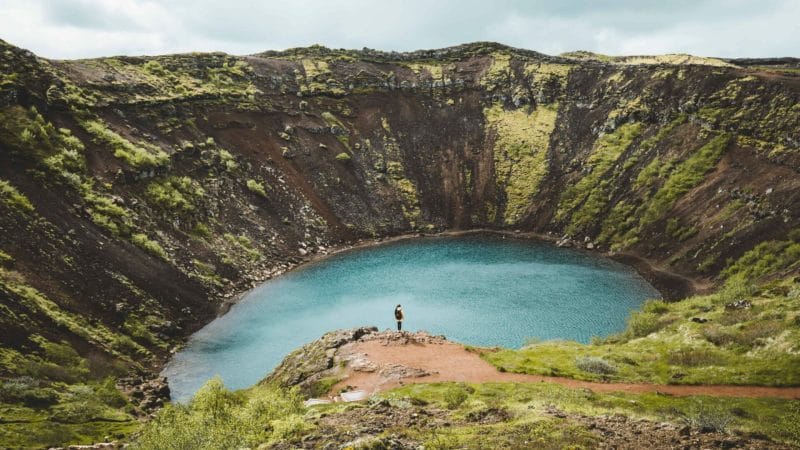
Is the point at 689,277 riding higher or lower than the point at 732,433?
higher

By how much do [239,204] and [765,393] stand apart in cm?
7078

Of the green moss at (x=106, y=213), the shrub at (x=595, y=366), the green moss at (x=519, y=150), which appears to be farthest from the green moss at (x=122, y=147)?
the shrub at (x=595, y=366)

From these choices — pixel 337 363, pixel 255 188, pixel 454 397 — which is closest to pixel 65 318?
pixel 337 363

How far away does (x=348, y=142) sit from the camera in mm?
105312

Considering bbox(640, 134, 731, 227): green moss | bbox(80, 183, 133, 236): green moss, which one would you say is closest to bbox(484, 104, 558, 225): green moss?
bbox(640, 134, 731, 227): green moss

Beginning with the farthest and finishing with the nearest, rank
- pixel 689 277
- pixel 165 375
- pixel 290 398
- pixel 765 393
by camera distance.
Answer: pixel 689 277 → pixel 165 375 → pixel 290 398 → pixel 765 393

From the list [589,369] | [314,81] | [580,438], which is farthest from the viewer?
[314,81]

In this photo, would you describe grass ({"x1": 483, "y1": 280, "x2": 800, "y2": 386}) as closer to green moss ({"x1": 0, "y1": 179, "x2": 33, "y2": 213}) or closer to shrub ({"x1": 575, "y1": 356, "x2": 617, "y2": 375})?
shrub ({"x1": 575, "y1": 356, "x2": 617, "y2": 375})

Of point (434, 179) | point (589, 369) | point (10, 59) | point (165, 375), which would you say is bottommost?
point (589, 369)

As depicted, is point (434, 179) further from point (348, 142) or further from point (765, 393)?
point (765, 393)

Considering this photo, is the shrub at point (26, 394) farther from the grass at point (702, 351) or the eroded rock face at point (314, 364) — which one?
the grass at point (702, 351)

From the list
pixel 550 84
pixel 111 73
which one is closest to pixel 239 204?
pixel 111 73

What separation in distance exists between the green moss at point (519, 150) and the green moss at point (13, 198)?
7009 centimetres

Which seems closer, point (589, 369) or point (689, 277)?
point (589, 369)
